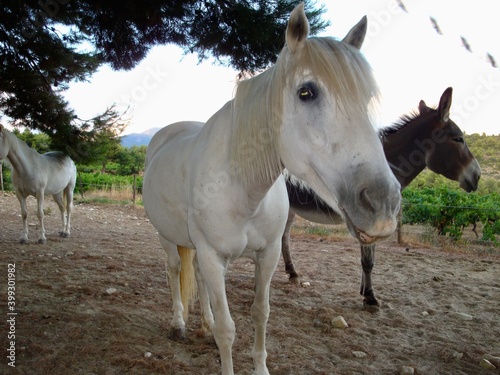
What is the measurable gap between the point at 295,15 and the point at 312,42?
0.42 feet

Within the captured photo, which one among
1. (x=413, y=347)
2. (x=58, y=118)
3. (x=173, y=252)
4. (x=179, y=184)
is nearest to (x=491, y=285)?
(x=413, y=347)

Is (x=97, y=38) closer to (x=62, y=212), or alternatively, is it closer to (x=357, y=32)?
(x=357, y=32)

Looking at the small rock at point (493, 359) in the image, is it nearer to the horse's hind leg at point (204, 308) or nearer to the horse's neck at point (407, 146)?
the horse's neck at point (407, 146)

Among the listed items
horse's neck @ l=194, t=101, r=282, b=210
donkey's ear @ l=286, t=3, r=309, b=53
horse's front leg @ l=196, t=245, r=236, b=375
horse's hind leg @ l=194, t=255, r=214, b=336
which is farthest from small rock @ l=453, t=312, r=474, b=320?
donkey's ear @ l=286, t=3, r=309, b=53

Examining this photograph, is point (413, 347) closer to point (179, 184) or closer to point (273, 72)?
point (179, 184)

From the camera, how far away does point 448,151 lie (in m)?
4.06

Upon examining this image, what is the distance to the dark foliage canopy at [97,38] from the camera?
349cm

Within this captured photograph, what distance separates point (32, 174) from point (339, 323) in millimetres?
6379

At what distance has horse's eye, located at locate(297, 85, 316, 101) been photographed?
55.5 inches

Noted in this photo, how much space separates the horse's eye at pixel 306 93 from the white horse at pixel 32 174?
6.32 m

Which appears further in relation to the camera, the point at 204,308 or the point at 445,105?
the point at 445,105

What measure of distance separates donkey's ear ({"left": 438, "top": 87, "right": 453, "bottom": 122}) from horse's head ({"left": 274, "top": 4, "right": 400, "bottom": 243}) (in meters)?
2.81

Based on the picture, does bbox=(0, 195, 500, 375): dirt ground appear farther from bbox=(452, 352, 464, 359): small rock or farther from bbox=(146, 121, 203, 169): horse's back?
bbox=(146, 121, 203, 169): horse's back

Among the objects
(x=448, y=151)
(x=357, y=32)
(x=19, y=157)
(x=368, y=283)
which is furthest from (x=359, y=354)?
(x=19, y=157)
